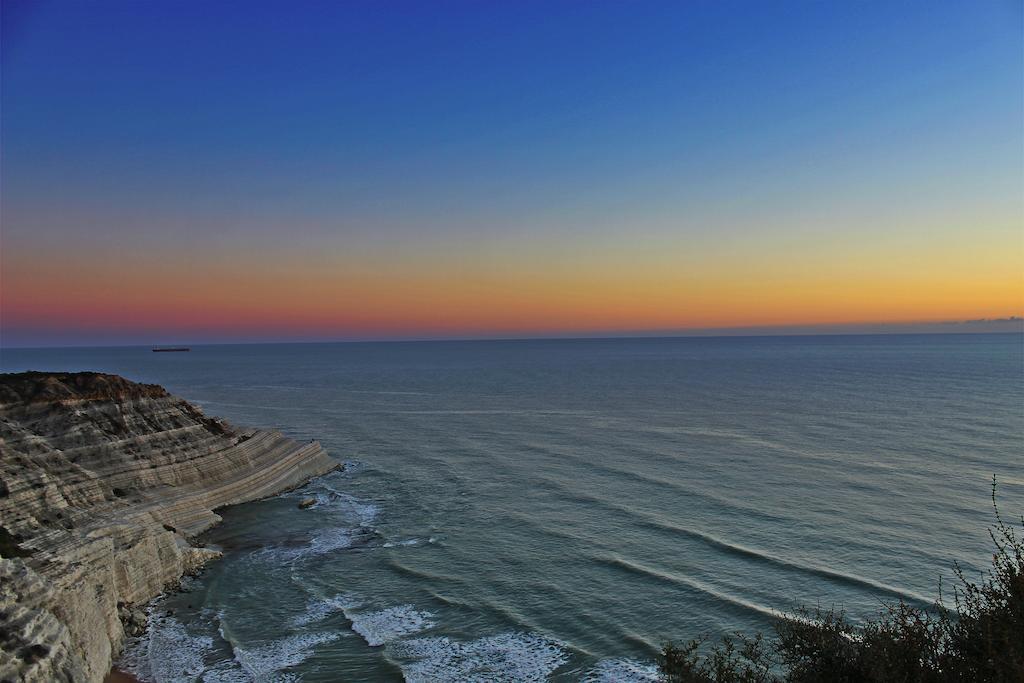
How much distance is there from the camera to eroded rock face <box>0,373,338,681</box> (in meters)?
18.6

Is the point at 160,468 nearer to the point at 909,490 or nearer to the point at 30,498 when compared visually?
the point at 30,498

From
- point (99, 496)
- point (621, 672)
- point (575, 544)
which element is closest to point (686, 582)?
point (575, 544)

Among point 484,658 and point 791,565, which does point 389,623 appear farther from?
point 791,565

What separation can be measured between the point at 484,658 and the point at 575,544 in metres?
11.4

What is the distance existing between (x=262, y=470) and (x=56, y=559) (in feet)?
85.6

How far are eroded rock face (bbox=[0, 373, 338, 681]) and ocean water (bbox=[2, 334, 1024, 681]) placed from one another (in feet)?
6.36

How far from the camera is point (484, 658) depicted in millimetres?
22656

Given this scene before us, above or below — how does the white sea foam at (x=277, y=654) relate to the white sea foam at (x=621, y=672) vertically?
below

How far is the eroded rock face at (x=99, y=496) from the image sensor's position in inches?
733

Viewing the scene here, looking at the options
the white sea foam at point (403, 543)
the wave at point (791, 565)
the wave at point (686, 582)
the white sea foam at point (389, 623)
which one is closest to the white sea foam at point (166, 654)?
the white sea foam at point (389, 623)

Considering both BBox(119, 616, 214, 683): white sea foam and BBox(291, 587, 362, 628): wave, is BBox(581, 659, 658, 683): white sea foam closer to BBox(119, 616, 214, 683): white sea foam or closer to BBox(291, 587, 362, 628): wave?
BBox(291, 587, 362, 628): wave

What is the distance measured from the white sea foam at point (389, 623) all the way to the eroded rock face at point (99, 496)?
8624mm

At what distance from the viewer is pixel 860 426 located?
2537 inches

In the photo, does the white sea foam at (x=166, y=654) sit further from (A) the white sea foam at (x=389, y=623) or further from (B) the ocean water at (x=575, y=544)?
(A) the white sea foam at (x=389, y=623)
